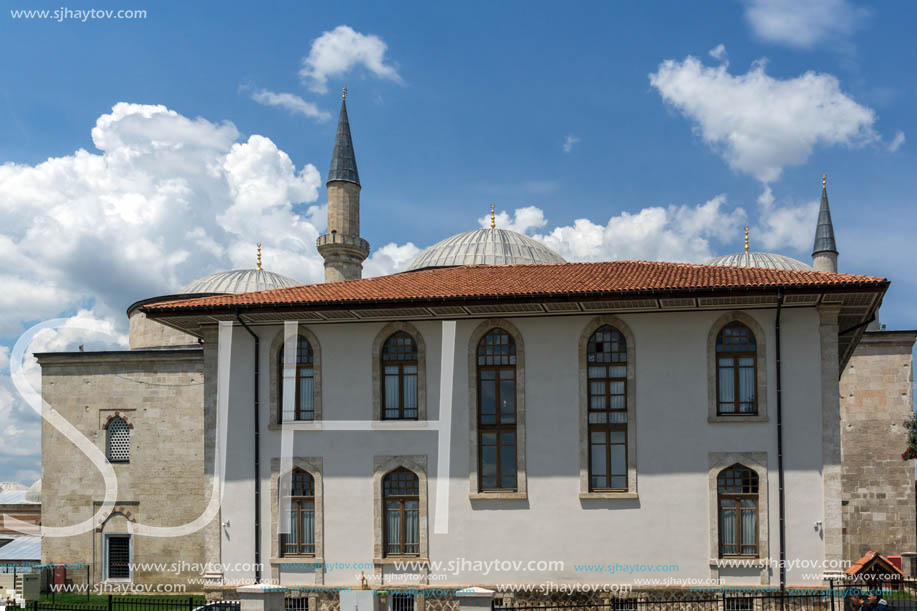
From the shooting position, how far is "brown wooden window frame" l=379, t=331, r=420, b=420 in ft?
58.2

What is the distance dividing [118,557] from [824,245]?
29094mm

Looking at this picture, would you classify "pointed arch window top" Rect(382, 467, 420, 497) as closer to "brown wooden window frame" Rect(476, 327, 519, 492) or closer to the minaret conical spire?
"brown wooden window frame" Rect(476, 327, 519, 492)

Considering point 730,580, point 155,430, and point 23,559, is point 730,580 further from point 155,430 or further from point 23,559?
point 23,559

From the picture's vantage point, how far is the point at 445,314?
698 inches

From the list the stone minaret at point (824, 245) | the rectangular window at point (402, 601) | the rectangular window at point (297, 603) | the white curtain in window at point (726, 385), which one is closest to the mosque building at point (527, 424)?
the white curtain in window at point (726, 385)

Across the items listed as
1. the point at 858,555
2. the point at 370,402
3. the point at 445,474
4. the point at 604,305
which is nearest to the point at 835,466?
the point at 604,305

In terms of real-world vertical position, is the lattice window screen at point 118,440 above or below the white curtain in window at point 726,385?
below

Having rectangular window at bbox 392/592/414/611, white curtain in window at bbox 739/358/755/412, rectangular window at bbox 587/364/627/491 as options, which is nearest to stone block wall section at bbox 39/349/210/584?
rectangular window at bbox 392/592/414/611

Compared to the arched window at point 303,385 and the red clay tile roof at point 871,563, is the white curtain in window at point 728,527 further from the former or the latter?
the arched window at point 303,385

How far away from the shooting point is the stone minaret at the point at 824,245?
36625 mm

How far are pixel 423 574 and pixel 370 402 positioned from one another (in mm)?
3500

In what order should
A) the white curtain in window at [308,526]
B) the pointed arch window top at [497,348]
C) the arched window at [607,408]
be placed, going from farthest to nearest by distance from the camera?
the white curtain in window at [308,526], the pointed arch window top at [497,348], the arched window at [607,408]

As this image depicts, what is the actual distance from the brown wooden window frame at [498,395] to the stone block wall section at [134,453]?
1187cm

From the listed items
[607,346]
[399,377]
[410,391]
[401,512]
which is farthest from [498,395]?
[401,512]
